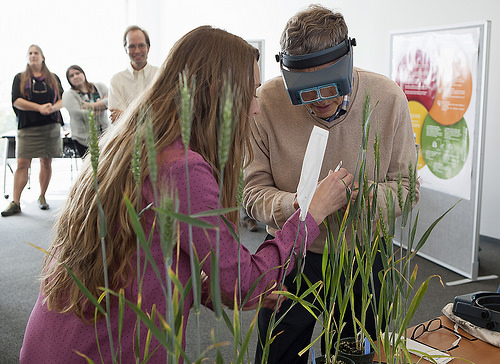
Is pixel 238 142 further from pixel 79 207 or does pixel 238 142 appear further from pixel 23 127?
pixel 23 127

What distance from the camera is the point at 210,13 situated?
890 cm

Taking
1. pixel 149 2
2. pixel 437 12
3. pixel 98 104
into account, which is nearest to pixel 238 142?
pixel 437 12

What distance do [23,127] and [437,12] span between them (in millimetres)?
4130

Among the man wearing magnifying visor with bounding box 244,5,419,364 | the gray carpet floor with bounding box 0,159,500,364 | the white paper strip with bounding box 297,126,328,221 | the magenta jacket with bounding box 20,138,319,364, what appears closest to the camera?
the magenta jacket with bounding box 20,138,319,364

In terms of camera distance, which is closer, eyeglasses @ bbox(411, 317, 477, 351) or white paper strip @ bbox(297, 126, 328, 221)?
white paper strip @ bbox(297, 126, 328, 221)

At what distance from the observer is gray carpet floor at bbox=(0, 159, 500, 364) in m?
3.21

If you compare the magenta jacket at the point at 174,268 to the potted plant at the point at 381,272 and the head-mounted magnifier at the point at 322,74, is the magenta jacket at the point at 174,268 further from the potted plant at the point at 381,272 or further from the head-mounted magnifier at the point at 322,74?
the head-mounted magnifier at the point at 322,74

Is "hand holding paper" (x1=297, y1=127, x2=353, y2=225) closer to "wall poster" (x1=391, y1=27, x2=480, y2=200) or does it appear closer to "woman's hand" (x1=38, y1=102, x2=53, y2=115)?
"wall poster" (x1=391, y1=27, x2=480, y2=200)

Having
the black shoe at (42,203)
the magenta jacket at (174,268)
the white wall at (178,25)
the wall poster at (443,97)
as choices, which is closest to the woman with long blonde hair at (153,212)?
the magenta jacket at (174,268)

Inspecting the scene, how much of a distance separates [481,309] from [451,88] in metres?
2.71

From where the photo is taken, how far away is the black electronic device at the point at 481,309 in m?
1.51

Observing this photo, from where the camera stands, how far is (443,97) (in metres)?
4.02

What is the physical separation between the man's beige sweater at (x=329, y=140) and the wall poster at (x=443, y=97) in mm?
2187

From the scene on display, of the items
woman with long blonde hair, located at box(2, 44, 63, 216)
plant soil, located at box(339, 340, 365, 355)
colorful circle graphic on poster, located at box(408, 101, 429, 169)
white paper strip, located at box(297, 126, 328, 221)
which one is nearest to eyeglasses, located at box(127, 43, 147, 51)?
woman with long blonde hair, located at box(2, 44, 63, 216)
